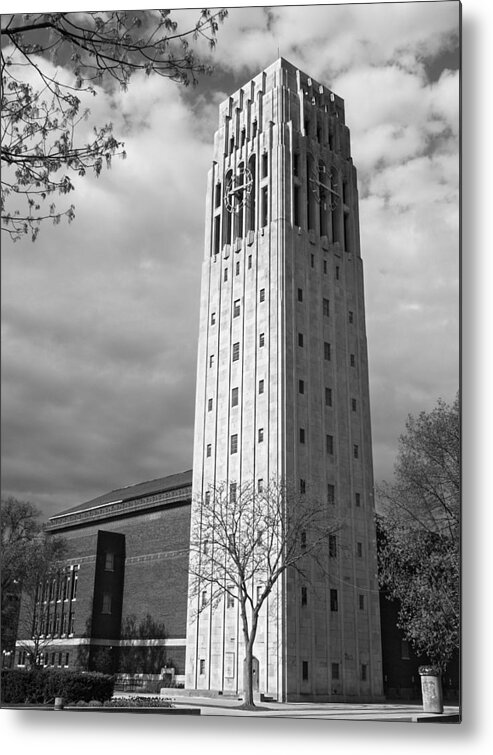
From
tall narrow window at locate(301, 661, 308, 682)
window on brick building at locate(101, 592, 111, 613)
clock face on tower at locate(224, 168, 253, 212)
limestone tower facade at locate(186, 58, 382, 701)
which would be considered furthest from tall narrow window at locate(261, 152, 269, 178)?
window on brick building at locate(101, 592, 111, 613)

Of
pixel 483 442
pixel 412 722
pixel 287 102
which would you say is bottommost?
pixel 412 722

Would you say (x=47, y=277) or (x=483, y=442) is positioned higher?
(x=47, y=277)

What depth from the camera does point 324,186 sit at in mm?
42000

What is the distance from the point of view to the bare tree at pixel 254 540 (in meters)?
32.4

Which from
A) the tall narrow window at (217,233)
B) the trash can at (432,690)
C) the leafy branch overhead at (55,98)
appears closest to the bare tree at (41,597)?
the tall narrow window at (217,233)

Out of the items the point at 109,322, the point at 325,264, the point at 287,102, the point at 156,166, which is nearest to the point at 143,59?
the point at 156,166

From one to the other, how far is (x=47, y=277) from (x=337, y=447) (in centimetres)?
2280

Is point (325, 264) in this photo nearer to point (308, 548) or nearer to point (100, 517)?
point (308, 548)

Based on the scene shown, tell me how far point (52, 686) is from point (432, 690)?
8.47 metres

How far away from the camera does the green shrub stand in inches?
704

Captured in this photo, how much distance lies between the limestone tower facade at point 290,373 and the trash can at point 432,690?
54.7 feet

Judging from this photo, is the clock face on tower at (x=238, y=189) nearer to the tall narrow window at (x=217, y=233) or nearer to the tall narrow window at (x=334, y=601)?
the tall narrow window at (x=217, y=233)

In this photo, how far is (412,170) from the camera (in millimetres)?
20062

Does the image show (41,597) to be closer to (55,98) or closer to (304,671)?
(304,671)
